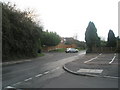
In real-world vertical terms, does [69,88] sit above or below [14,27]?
below

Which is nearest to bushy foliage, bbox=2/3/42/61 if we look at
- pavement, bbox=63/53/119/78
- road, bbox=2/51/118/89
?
pavement, bbox=63/53/119/78

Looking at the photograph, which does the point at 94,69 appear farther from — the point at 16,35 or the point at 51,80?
the point at 16,35

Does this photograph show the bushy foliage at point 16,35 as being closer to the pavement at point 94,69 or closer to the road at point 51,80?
the pavement at point 94,69

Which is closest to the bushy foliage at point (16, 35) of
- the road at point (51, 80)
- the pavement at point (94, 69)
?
the pavement at point (94, 69)

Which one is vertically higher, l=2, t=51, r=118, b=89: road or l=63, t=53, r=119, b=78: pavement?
l=63, t=53, r=119, b=78: pavement

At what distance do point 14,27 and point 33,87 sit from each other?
21401 millimetres

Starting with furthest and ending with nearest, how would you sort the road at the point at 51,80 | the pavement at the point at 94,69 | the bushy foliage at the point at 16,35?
the bushy foliage at the point at 16,35
the pavement at the point at 94,69
the road at the point at 51,80

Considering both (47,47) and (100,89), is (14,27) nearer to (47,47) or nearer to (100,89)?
(100,89)

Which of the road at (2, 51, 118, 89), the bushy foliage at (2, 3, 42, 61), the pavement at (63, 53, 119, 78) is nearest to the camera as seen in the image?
the road at (2, 51, 118, 89)

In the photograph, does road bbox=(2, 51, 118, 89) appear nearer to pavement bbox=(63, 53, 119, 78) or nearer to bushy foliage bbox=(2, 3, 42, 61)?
pavement bbox=(63, 53, 119, 78)

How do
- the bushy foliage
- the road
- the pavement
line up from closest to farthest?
1. the road
2. the pavement
3. the bushy foliage

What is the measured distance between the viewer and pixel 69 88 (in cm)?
943

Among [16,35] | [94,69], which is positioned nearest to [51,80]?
[94,69]

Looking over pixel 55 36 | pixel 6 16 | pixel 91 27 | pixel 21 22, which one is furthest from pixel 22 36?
→ pixel 55 36
